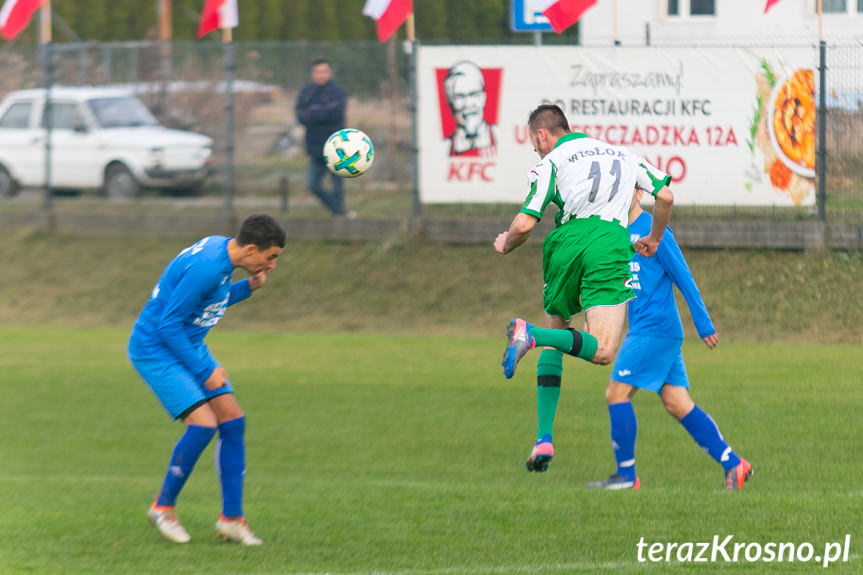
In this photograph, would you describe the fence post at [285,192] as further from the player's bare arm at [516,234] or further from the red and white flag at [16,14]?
the player's bare arm at [516,234]

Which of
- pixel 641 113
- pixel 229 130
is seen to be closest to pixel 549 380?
pixel 641 113

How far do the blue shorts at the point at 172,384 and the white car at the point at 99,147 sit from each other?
41.9 feet

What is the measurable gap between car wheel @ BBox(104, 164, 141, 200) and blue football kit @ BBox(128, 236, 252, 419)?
13309 mm

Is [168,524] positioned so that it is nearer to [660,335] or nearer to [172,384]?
[172,384]

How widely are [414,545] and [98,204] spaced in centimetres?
1444

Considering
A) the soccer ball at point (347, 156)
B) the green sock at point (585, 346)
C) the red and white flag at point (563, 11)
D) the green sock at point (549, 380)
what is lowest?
the green sock at point (549, 380)

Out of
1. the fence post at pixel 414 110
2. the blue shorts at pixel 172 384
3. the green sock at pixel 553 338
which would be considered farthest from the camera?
the fence post at pixel 414 110

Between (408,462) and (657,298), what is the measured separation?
279cm

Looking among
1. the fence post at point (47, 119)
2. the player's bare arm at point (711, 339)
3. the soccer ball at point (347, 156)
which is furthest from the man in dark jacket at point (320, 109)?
the player's bare arm at point (711, 339)

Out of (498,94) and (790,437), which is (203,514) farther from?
(498,94)

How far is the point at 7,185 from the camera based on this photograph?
21250 millimetres

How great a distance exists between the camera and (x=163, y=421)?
1259 cm

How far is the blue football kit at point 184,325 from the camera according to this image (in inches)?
295

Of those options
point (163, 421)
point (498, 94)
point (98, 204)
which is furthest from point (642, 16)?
point (163, 421)
